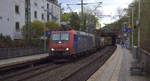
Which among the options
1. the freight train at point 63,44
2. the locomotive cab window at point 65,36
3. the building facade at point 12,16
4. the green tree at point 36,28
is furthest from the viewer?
the green tree at point 36,28

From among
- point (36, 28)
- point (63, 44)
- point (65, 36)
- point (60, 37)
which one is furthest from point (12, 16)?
point (63, 44)

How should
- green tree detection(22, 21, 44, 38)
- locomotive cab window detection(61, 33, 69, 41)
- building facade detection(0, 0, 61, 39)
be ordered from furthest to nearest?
green tree detection(22, 21, 44, 38)
building facade detection(0, 0, 61, 39)
locomotive cab window detection(61, 33, 69, 41)

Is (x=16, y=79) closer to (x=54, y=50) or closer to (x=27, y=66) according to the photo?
(x=27, y=66)

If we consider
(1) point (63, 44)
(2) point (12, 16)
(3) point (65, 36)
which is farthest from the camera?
(2) point (12, 16)

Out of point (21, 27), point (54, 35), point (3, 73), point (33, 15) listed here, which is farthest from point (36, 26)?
point (3, 73)

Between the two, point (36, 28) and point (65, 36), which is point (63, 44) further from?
point (36, 28)

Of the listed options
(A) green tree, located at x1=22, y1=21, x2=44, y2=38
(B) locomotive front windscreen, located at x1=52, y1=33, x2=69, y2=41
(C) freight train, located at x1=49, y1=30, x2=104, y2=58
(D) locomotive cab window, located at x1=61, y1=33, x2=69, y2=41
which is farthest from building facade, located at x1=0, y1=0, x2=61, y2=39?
(D) locomotive cab window, located at x1=61, y1=33, x2=69, y2=41

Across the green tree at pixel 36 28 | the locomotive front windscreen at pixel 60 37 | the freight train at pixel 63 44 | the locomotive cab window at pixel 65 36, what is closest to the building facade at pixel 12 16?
the green tree at pixel 36 28

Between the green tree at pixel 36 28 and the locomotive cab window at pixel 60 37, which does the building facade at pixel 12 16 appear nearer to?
the green tree at pixel 36 28

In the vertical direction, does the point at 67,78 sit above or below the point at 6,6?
below

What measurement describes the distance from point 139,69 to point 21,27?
3077 centimetres

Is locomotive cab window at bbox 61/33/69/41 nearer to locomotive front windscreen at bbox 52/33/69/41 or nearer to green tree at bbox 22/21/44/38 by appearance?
locomotive front windscreen at bbox 52/33/69/41

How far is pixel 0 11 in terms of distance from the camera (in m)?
37.6

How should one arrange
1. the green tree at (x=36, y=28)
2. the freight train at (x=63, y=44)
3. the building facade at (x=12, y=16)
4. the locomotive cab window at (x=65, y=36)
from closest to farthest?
the freight train at (x=63, y=44), the locomotive cab window at (x=65, y=36), the building facade at (x=12, y=16), the green tree at (x=36, y=28)
